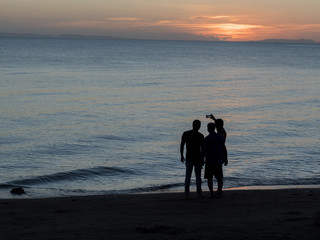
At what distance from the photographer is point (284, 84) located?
51188 mm

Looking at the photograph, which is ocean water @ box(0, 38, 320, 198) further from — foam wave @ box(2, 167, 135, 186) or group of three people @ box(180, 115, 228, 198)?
group of three people @ box(180, 115, 228, 198)

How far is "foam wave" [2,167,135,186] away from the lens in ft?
45.4

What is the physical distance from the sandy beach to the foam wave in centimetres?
326

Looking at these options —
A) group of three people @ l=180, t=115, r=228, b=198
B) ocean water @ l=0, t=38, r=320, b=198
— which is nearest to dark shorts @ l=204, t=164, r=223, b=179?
group of three people @ l=180, t=115, r=228, b=198

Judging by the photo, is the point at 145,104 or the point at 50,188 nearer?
the point at 50,188

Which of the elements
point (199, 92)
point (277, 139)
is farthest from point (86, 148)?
point (199, 92)

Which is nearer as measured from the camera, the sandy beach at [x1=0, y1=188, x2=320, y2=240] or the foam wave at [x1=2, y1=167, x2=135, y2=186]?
the sandy beach at [x1=0, y1=188, x2=320, y2=240]

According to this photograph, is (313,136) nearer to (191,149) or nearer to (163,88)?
(191,149)

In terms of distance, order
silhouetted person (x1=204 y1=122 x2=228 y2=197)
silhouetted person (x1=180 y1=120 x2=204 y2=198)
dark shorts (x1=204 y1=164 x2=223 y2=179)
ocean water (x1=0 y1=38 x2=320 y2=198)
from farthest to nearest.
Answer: ocean water (x1=0 y1=38 x2=320 y2=198) < dark shorts (x1=204 y1=164 x2=223 y2=179) < silhouetted person (x1=180 y1=120 x2=204 y2=198) < silhouetted person (x1=204 y1=122 x2=228 y2=197)

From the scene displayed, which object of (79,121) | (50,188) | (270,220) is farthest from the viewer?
(79,121)

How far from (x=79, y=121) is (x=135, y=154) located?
838 cm

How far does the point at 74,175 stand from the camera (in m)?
14.7

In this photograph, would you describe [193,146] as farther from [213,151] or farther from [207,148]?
[213,151]

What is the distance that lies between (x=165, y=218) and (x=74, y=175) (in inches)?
297
